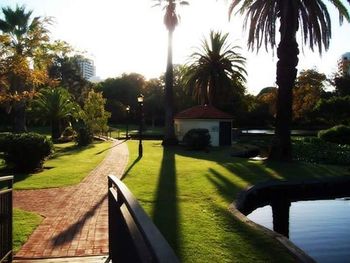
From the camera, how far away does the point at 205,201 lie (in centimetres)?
1381

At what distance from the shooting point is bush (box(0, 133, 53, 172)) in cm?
1980

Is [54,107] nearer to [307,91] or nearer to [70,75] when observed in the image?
[307,91]

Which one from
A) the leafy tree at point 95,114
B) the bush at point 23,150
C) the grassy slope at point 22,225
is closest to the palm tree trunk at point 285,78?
the bush at point 23,150

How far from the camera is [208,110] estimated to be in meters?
43.2

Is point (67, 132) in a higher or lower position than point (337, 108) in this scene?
lower

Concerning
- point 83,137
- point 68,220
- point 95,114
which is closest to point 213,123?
point 83,137

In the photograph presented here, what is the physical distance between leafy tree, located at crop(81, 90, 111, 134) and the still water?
33536 mm

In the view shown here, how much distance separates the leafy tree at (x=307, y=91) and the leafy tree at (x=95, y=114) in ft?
93.6

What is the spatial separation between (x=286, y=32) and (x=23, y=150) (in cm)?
1549

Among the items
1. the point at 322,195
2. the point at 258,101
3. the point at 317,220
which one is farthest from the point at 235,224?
the point at 258,101

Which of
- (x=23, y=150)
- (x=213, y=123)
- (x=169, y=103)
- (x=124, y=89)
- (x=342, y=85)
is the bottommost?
(x=23, y=150)

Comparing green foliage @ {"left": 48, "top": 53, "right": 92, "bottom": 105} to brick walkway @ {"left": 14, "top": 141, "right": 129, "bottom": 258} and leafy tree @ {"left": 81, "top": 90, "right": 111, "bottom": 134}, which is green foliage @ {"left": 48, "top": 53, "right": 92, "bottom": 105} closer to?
leafy tree @ {"left": 81, "top": 90, "right": 111, "bottom": 134}

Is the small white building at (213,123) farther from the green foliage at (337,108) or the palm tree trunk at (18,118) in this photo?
the green foliage at (337,108)

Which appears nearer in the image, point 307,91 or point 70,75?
point 307,91
